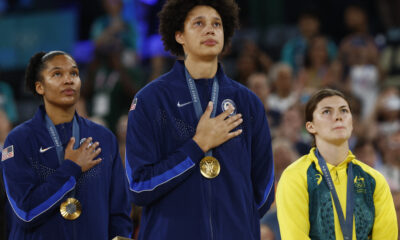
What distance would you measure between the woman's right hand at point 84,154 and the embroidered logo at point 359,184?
158 cm

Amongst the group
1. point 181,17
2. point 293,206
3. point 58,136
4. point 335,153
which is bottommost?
point 293,206

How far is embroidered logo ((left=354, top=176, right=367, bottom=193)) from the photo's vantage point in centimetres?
424

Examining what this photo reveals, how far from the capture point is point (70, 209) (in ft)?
14.2

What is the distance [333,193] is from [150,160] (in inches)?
44.4

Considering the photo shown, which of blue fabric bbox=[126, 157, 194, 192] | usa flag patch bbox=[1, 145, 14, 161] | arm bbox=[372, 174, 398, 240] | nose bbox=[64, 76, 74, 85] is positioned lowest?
arm bbox=[372, 174, 398, 240]

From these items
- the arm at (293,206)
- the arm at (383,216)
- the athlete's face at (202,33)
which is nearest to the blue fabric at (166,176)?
the athlete's face at (202,33)

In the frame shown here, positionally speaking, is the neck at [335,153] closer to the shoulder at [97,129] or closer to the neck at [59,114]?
the shoulder at [97,129]

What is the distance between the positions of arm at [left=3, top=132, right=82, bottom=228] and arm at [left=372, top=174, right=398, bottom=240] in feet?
5.89

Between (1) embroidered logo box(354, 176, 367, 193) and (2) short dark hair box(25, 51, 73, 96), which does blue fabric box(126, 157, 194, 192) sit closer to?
(1) embroidered logo box(354, 176, 367, 193)

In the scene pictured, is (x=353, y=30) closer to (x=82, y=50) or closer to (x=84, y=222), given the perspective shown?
(x=82, y=50)

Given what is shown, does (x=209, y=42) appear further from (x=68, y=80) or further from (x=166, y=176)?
(x=68, y=80)

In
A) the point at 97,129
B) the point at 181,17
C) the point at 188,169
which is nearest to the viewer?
the point at 188,169

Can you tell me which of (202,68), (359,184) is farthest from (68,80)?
(359,184)

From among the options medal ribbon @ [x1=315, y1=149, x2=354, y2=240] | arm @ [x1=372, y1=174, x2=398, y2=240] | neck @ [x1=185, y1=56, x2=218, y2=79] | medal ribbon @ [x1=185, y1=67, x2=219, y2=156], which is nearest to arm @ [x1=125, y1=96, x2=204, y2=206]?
medal ribbon @ [x1=185, y1=67, x2=219, y2=156]
